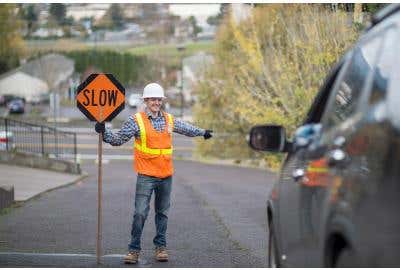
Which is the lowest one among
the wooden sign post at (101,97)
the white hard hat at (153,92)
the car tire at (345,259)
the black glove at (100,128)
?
the black glove at (100,128)

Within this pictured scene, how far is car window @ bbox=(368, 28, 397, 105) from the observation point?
5.27 m

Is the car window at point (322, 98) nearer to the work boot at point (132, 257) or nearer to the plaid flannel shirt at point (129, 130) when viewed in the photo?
the plaid flannel shirt at point (129, 130)

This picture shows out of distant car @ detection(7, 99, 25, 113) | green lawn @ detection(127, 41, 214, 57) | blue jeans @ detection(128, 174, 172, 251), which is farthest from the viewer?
distant car @ detection(7, 99, 25, 113)

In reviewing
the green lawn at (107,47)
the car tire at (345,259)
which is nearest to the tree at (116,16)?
the green lawn at (107,47)

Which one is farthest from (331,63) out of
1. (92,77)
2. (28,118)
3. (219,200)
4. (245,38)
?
(28,118)

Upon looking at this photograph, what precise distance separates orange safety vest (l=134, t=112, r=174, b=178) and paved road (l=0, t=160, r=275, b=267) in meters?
1.02

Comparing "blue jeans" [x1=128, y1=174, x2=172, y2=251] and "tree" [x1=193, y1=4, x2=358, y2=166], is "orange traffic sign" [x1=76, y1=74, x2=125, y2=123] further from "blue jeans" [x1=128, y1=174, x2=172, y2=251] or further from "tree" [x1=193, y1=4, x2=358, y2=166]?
"tree" [x1=193, y1=4, x2=358, y2=166]

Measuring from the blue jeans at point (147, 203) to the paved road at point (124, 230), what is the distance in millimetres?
280

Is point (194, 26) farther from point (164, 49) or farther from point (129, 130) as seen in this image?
point (129, 130)

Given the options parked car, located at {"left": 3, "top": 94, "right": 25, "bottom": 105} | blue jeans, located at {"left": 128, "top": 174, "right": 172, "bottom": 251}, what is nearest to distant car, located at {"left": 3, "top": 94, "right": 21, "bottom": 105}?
parked car, located at {"left": 3, "top": 94, "right": 25, "bottom": 105}

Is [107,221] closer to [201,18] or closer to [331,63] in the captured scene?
[331,63]

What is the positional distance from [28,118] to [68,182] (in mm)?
40338

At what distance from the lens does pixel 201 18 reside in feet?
224

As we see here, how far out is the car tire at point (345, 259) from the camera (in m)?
5.37
